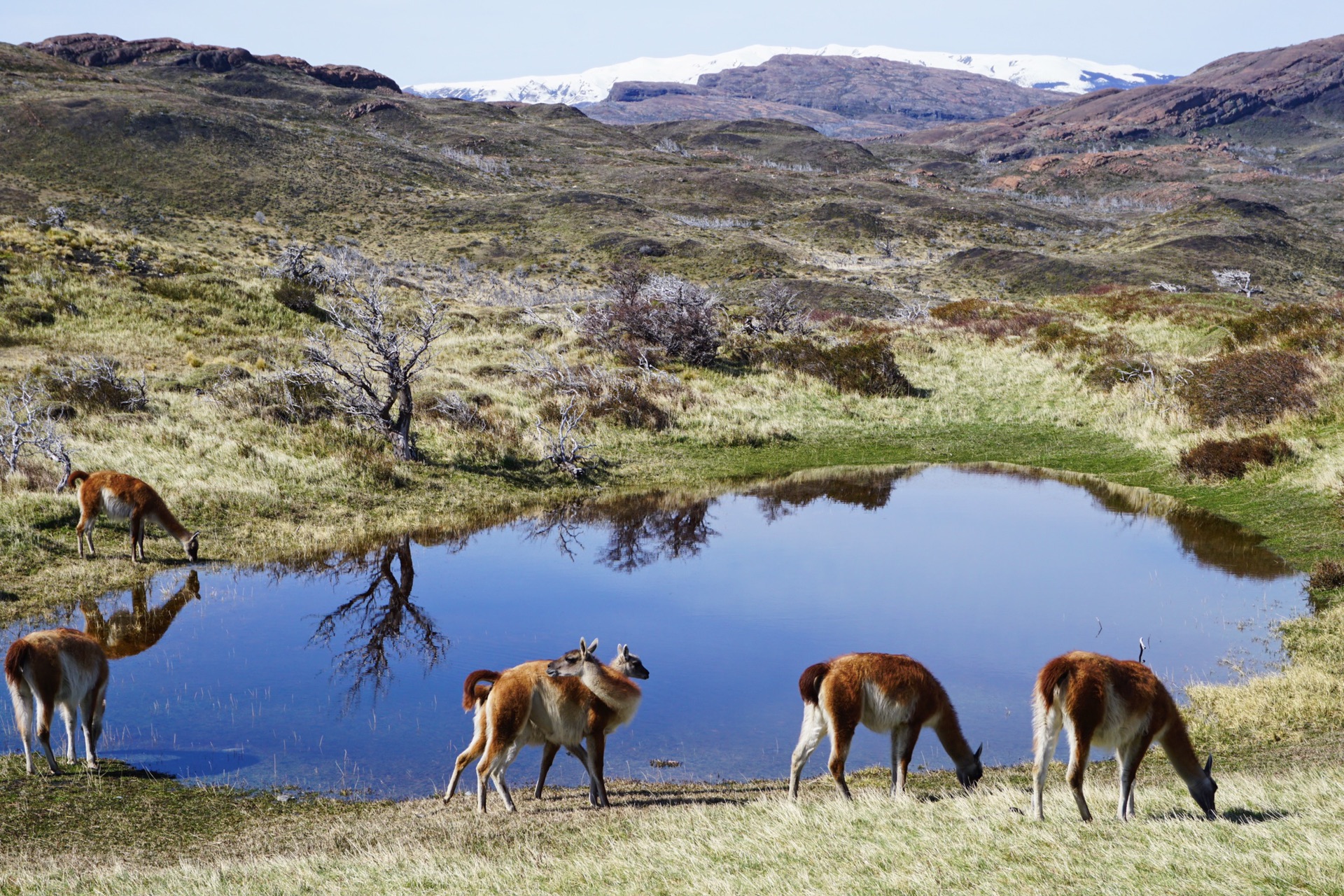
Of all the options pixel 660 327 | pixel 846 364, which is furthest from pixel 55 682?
pixel 846 364

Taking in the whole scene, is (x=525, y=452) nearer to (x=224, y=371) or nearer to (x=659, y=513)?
(x=659, y=513)

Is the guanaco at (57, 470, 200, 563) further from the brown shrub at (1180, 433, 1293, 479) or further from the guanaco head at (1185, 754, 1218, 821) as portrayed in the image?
the brown shrub at (1180, 433, 1293, 479)

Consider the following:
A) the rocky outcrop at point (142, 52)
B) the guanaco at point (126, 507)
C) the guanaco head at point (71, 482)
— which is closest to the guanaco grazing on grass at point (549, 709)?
the guanaco at point (126, 507)

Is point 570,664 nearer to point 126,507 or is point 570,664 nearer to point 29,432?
point 126,507

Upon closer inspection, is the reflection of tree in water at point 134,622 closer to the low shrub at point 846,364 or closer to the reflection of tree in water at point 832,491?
the reflection of tree in water at point 832,491

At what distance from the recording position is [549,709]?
8.27 meters

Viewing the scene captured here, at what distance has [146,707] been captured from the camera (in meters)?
11.2

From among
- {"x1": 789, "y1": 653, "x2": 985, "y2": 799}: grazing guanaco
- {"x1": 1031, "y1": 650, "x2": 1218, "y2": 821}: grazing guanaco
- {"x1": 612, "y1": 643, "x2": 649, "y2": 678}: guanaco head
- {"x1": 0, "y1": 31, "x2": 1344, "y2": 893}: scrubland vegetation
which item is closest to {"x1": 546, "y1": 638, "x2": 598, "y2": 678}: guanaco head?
{"x1": 612, "y1": 643, "x2": 649, "y2": 678}: guanaco head

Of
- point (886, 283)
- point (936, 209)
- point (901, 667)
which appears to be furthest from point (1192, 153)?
point (901, 667)

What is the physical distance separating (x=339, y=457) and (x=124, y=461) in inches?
160

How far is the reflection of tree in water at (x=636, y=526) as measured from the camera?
18.3 metres

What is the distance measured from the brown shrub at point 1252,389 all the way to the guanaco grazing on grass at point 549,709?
71.9ft

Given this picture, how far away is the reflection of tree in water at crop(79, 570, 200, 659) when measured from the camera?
12906 mm

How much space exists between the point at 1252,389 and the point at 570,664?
77.3 feet
